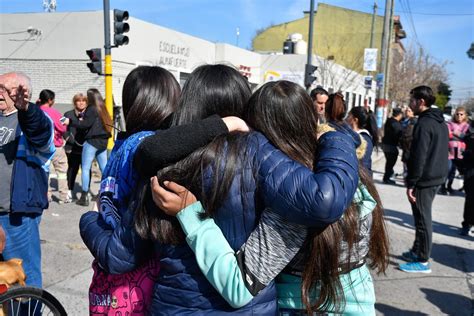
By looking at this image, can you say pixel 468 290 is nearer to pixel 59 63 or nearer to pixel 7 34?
pixel 59 63

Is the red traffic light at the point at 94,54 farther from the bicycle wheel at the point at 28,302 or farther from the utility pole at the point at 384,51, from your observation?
the utility pole at the point at 384,51

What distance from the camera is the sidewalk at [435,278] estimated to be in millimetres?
4102

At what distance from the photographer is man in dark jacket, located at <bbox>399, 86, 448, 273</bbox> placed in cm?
459

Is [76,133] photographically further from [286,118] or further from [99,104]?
[286,118]

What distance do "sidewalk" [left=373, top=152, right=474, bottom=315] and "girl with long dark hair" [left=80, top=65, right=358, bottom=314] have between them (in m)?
2.87

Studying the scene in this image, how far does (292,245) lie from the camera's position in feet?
5.06

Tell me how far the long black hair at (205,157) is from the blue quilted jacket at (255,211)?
0.04 meters

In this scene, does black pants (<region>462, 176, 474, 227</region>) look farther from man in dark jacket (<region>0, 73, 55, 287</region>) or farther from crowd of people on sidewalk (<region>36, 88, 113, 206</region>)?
man in dark jacket (<region>0, 73, 55, 287</region>)

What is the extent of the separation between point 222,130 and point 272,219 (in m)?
0.35

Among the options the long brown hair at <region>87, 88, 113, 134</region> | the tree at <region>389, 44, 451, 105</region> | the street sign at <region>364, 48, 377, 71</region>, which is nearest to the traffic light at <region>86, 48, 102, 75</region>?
the long brown hair at <region>87, 88, 113, 134</region>

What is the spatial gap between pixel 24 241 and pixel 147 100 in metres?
1.70

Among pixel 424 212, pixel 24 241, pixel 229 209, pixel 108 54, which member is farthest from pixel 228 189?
pixel 108 54

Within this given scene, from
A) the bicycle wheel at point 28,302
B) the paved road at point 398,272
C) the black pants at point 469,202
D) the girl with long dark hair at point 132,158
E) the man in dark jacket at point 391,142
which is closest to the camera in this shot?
the girl with long dark hair at point 132,158

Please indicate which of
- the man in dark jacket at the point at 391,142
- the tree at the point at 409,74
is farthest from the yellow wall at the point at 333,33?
the man in dark jacket at the point at 391,142
